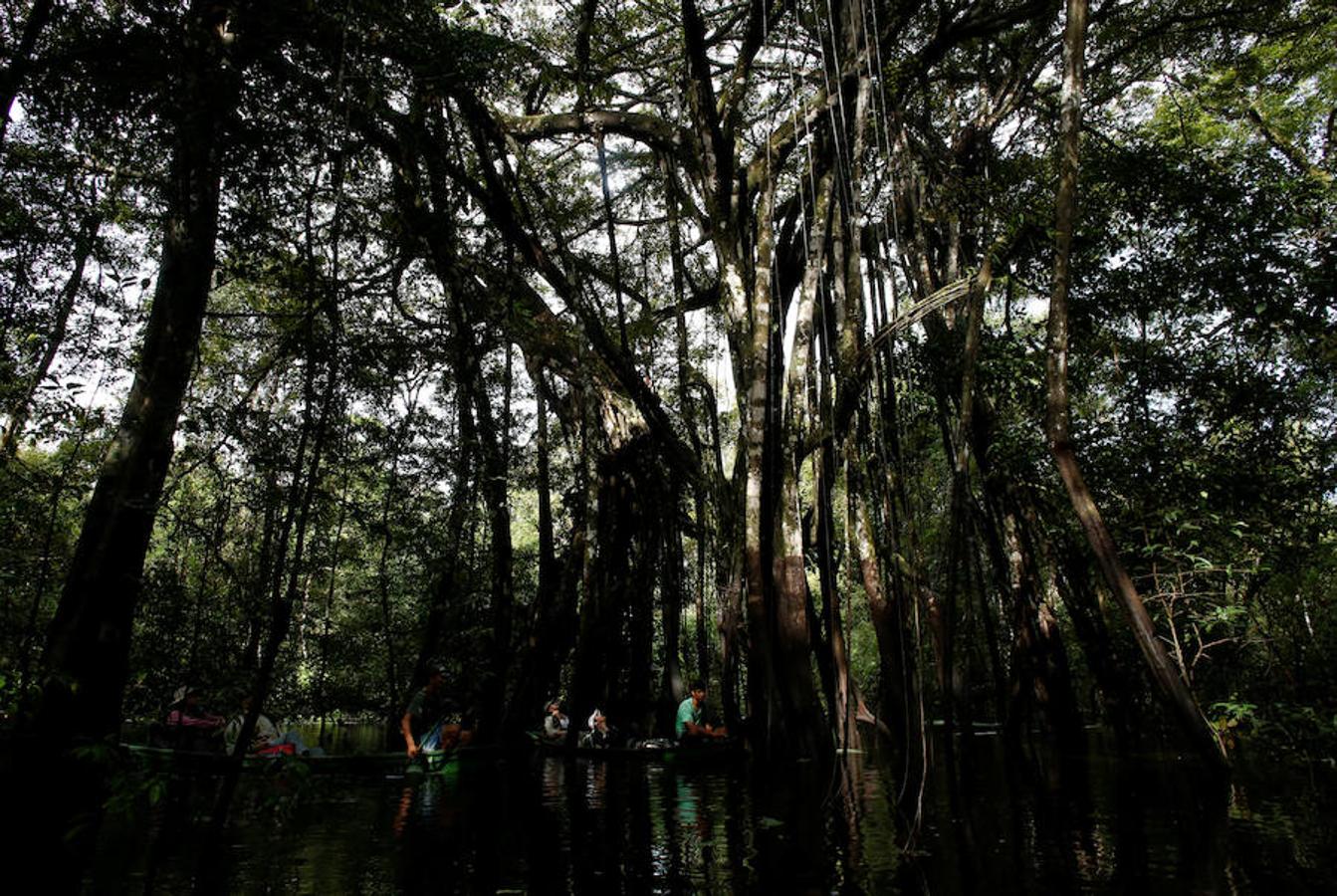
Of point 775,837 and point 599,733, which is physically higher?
point 599,733

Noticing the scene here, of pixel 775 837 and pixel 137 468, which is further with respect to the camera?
pixel 137 468

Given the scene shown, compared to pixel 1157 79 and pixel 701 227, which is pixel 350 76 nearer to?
pixel 701 227

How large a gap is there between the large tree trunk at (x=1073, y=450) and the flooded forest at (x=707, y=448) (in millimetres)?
28

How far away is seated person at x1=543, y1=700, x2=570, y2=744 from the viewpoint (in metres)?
10.1

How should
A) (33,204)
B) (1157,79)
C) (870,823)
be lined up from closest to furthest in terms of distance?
(33,204) < (870,823) < (1157,79)

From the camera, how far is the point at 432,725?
27.5ft

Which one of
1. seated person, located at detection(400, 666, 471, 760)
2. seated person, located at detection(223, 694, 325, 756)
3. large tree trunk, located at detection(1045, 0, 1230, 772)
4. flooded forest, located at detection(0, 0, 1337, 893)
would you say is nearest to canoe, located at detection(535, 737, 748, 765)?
flooded forest, located at detection(0, 0, 1337, 893)

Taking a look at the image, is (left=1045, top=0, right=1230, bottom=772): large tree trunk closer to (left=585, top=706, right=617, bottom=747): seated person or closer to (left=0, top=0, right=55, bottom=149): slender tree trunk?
(left=0, top=0, right=55, bottom=149): slender tree trunk

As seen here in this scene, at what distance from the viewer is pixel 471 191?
716 cm

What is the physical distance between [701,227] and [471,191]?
108 inches

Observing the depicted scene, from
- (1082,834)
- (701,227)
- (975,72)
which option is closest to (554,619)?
(701,227)

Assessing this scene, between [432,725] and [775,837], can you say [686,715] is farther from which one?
[775,837]

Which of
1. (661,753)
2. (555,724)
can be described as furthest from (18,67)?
(555,724)

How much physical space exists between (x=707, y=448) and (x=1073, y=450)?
20.2 ft
